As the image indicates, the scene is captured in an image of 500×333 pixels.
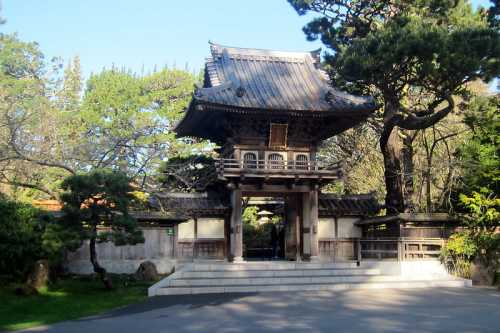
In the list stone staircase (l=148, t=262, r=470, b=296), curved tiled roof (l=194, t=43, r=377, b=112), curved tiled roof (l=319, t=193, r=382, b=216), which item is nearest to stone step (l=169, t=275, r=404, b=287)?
stone staircase (l=148, t=262, r=470, b=296)

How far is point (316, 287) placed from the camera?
711 inches

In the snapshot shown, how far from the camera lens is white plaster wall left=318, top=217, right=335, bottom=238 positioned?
2450 centimetres

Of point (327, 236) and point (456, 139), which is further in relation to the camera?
point (456, 139)

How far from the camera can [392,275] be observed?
20016 millimetres

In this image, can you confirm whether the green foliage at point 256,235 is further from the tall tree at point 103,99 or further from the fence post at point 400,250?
the fence post at point 400,250

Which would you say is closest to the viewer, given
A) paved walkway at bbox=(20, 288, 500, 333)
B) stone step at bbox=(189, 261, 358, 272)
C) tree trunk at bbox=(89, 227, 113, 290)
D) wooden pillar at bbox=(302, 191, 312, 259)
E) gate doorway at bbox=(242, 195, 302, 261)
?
paved walkway at bbox=(20, 288, 500, 333)

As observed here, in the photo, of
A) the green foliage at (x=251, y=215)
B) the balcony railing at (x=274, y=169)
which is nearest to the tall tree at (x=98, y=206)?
the balcony railing at (x=274, y=169)

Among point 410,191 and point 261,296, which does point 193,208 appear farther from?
point 410,191

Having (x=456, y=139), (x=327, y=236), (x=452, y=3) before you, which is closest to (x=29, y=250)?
(x=327, y=236)

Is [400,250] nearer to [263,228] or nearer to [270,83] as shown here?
[270,83]

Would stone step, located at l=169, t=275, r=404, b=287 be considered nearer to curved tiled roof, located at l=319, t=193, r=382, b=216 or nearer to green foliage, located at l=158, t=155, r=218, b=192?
curved tiled roof, located at l=319, t=193, r=382, b=216

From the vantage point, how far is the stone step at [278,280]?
18.2 metres

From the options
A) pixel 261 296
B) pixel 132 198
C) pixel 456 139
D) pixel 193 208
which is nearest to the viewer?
pixel 261 296

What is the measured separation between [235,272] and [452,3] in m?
13.4
